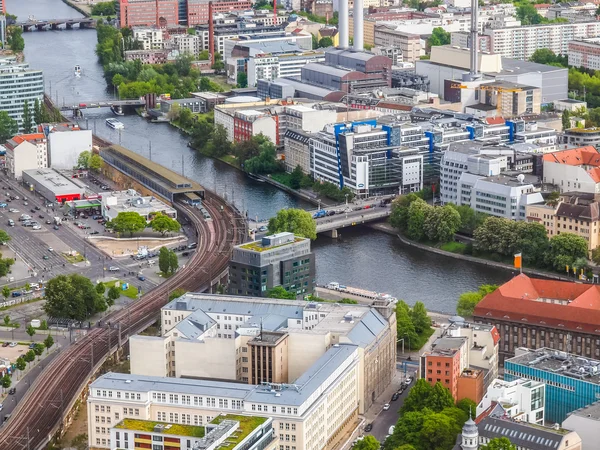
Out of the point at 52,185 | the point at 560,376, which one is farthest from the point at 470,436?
the point at 52,185

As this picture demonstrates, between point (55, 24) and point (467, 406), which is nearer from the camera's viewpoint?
point (467, 406)

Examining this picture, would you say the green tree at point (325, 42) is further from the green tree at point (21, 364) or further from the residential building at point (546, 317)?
the green tree at point (21, 364)

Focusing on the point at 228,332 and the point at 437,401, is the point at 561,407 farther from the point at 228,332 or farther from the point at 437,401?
the point at 228,332

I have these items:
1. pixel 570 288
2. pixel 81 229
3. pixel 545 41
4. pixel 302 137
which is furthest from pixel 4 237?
pixel 545 41

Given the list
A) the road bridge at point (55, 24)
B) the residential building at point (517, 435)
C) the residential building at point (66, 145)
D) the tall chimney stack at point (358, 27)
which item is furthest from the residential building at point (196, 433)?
the road bridge at point (55, 24)

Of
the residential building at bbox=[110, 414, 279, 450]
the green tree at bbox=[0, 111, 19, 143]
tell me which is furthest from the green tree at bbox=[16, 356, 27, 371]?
the green tree at bbox=[0, 111, 19, 143]

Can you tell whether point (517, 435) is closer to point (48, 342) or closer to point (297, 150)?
point (48, 342)
